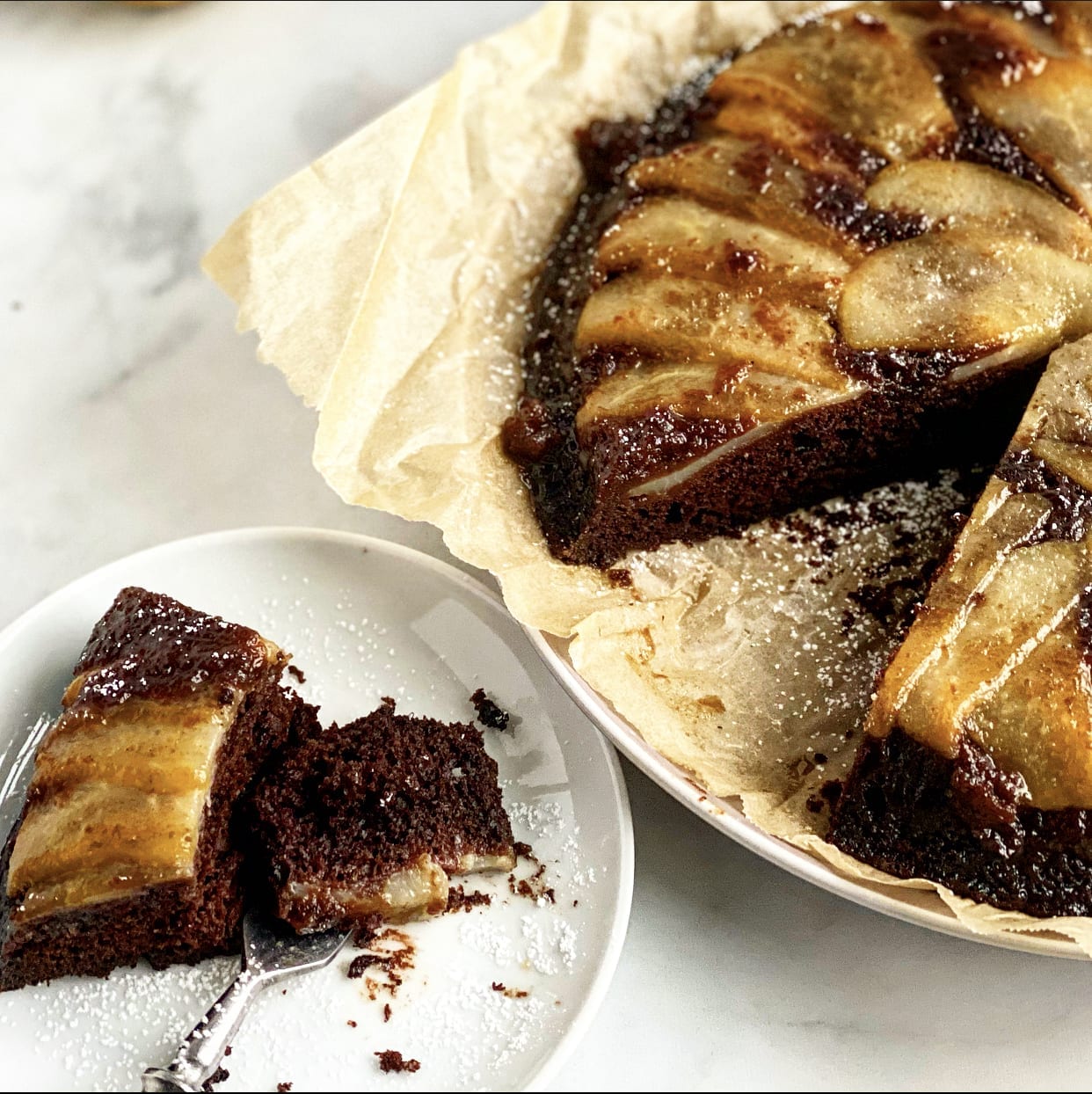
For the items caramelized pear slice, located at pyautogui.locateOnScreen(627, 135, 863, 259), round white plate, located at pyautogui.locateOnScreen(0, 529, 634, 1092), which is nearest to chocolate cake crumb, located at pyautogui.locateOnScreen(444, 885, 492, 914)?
round white plate, located at pyautogui.locateOnScreen(0, 529, 634, 1092)

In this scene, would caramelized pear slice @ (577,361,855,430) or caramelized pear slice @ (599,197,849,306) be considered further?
caramelized pear slice @ (599,197,849,306)

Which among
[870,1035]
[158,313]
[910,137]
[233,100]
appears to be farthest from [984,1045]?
[233,100]

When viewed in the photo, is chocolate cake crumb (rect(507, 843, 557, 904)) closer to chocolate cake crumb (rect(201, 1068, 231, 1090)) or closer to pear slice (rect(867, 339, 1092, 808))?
chocolate cake crumb (rect(201, 1068, 231, 1090))

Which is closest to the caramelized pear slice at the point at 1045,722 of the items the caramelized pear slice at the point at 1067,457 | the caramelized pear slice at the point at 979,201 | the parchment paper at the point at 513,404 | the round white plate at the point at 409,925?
the parchment paper at the point at 513,404

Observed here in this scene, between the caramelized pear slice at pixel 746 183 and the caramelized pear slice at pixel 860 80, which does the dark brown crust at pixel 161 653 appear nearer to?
the caramelized pear slice at pixel 746 183

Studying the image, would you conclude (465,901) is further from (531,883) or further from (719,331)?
(719,331)

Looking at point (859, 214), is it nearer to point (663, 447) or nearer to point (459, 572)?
point (663, 447)

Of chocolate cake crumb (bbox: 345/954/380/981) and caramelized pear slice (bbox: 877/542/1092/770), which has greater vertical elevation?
chocolate cake crumb (bbox: 345/954/380/981)
